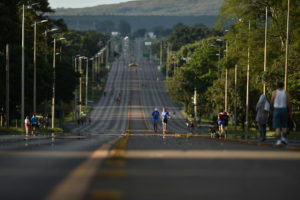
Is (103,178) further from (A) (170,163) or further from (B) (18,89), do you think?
(B) (18,89)

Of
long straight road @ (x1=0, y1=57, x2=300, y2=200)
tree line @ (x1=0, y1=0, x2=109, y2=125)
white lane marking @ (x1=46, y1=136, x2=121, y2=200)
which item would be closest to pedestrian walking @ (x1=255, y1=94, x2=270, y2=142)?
long straight road @ (x1=0, y1=57, x2=300, y2=200)

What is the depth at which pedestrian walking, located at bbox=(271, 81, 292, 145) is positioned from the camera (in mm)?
22125

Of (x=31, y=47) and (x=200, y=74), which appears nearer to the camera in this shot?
(x=31, y=47)

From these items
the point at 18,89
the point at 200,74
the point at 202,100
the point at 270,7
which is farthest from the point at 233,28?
the point at 200,74

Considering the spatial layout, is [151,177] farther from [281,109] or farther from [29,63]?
[29,63]

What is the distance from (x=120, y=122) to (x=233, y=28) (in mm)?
58633

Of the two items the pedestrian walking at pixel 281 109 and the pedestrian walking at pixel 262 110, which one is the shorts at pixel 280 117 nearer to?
the pedestrian walking at pixel 281 109

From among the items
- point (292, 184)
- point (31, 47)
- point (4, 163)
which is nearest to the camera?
point (292, 184)

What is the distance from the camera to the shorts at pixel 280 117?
2225 cm

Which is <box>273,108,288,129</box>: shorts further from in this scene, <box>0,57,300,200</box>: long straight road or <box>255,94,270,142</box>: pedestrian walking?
<box>0,57,300,200</box>: long straight road

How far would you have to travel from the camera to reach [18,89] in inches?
2886

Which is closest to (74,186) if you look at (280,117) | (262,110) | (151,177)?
(151,177)

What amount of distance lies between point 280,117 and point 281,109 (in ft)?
1.29

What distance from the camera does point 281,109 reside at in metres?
22.2
